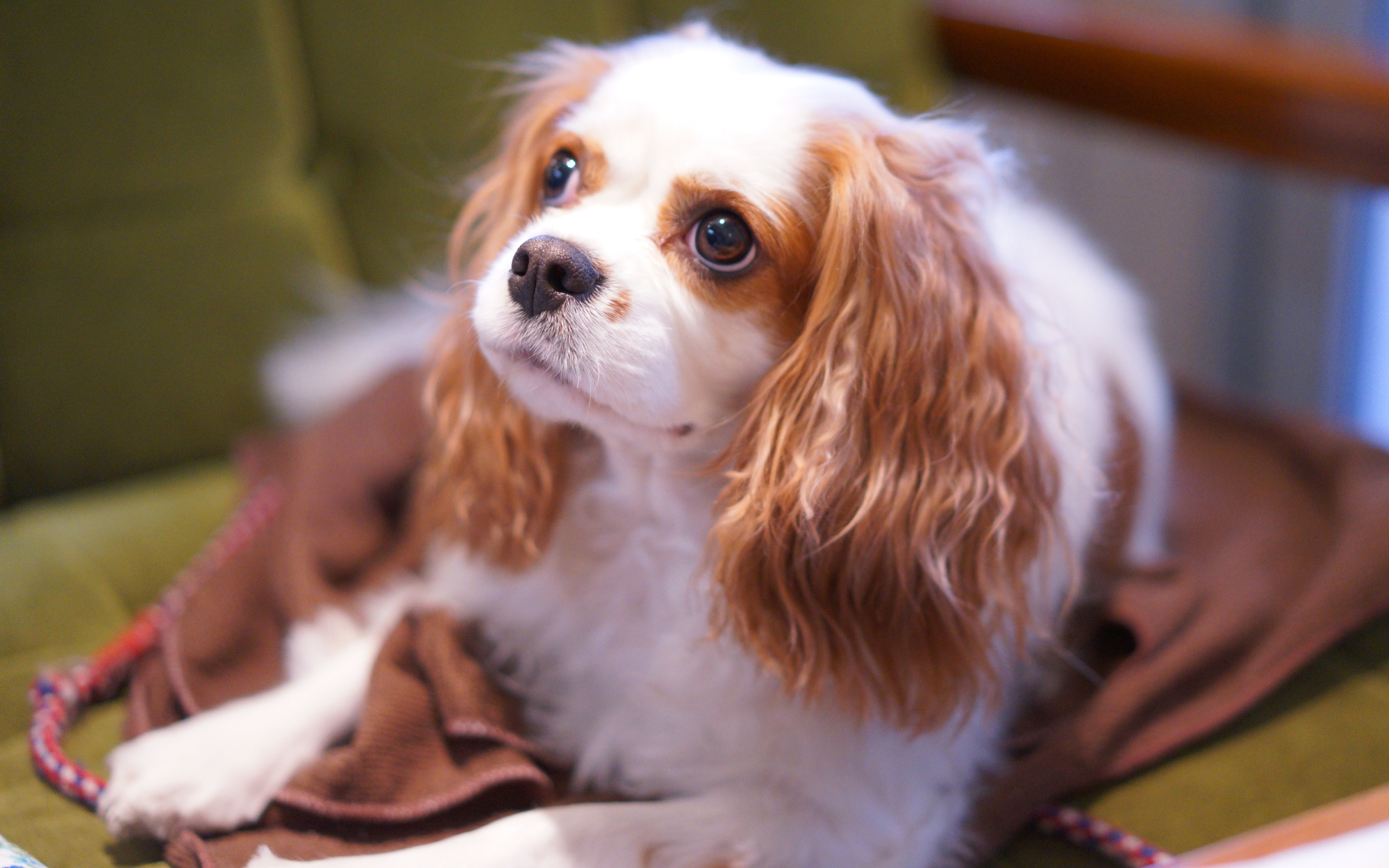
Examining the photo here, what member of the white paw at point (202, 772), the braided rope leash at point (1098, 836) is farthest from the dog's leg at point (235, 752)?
the braided rope leash at point (1098, 836)

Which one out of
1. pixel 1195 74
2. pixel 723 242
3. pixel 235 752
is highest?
pixel 723 242

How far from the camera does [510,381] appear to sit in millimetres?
940

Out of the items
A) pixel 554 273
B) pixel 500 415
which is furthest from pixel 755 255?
pixel 500 415

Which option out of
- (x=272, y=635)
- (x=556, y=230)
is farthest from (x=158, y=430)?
(x=556, y=230)

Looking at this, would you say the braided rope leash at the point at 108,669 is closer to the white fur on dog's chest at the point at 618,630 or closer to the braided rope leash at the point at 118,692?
the braided rope leash at the point at 118,692

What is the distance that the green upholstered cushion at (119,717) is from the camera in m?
0.99

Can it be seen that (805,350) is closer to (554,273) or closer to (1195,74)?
(554,273)

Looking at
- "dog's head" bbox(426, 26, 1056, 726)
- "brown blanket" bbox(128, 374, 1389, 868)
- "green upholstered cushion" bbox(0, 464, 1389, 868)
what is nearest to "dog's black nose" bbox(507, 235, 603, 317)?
"dog's head" bbox(426, 26, 1056, 726)

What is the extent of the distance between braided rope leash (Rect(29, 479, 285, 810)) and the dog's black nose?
0.58 meters

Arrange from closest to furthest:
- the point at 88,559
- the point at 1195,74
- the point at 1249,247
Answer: the point at 88,559
the point at 1195,74
the point at 1249,247

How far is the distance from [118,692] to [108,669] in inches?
1.3

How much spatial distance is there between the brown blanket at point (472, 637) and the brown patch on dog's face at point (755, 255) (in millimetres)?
451

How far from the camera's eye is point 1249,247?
2395mm

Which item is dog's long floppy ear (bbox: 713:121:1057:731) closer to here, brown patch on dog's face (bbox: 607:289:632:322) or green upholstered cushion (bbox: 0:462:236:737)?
brown patch on dog's face (bbox: 607:289:632:322)
